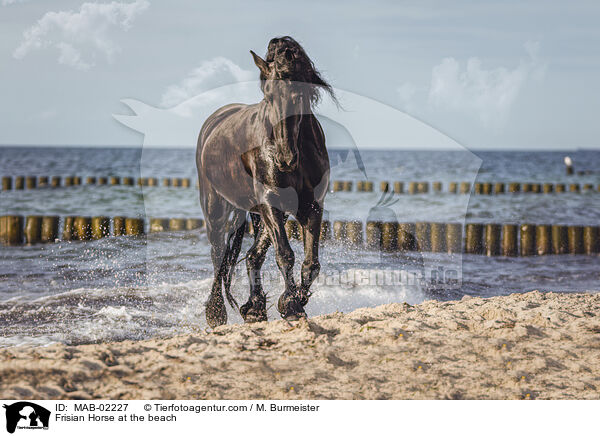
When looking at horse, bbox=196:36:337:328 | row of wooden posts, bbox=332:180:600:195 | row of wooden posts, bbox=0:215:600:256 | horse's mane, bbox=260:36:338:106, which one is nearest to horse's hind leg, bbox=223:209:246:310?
horse, bbox=196:36:337:328

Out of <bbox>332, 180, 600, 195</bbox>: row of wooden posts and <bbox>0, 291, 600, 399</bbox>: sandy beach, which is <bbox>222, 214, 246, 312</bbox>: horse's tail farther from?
<bbox>332, 180, 600, 195</bbox>: row of wooden posts

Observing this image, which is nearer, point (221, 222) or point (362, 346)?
point (362, 346)

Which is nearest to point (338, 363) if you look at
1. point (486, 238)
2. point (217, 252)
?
point (217, 252)

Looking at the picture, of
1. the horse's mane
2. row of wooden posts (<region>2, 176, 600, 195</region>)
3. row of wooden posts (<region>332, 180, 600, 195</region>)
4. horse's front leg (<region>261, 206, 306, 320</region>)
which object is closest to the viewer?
the horse's mane

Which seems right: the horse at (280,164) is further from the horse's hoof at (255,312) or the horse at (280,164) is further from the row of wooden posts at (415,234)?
the row of wooden posts at (415,234)

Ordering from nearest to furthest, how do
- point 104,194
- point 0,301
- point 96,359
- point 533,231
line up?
point 96,359, point 0,301, point 533,231, point 104,194

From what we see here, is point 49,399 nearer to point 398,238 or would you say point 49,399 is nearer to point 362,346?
point 362,346

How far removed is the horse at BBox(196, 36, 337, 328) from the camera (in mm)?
4367

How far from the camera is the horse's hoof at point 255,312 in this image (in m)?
5.46

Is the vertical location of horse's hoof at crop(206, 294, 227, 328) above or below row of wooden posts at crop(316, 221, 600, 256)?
below

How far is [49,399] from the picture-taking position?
3617 millimetres

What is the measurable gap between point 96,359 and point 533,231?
1031 centimetres
